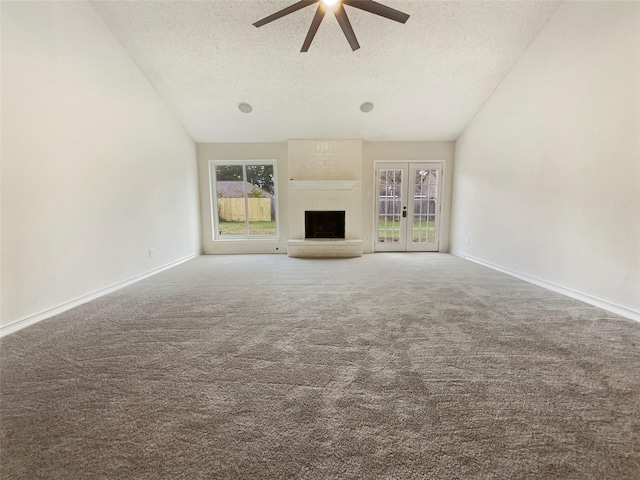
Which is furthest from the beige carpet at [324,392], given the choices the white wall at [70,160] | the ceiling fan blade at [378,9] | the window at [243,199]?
the window at [243,199]

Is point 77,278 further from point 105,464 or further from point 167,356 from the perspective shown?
point 105,464

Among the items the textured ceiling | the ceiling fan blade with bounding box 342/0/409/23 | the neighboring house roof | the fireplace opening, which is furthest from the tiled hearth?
the ceiling fan blade with bounding box 342/0/409/23

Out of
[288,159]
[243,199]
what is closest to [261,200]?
[243,199]

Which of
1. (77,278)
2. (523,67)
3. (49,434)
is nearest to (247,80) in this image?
(77,278)

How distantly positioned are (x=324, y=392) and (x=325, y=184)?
15.8 ft

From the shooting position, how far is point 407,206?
6.38 m

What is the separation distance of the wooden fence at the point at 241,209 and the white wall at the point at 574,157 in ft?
15.0

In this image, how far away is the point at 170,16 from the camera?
11.6 ft

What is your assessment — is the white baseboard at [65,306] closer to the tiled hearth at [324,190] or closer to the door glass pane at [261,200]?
the door glass pane at [261,200]

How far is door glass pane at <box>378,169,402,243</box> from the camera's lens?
6324 millimetres

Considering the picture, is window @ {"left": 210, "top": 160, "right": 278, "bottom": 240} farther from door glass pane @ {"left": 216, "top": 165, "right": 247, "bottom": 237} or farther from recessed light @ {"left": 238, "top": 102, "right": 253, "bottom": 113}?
recessed light @ {"left": 238, "top": 102, "right": 253, "bottom": 113}

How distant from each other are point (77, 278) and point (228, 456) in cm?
308

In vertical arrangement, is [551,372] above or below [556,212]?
below

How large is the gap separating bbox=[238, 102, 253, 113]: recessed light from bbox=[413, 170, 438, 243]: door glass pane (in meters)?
3.79
